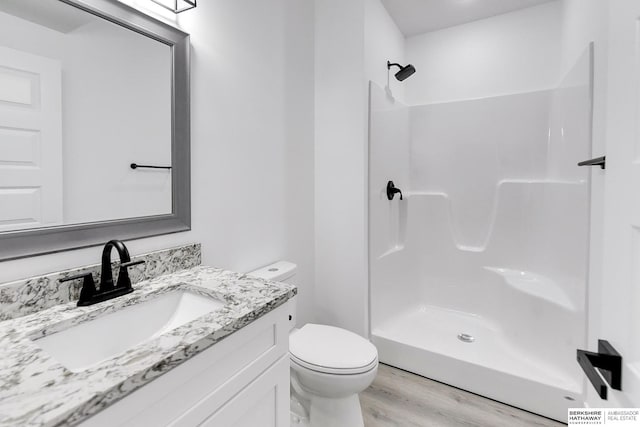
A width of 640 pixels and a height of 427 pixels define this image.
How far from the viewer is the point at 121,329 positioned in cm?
92

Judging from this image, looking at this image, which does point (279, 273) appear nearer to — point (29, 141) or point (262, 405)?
point (262, 405)

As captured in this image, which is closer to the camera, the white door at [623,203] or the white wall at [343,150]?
the white door at [623,203]

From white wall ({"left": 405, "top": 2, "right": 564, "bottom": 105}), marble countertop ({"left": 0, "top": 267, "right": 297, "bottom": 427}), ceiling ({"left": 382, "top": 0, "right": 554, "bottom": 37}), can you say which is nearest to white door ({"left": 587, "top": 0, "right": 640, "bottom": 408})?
marble countertop ({"left": 0, "top": 267, "right": 297, "bottom": 427})

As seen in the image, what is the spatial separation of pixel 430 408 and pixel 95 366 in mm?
1692

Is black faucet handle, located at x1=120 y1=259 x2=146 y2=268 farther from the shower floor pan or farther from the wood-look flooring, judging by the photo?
the shower floor pan

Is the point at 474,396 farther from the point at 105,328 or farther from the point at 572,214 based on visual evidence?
the point at 105,328

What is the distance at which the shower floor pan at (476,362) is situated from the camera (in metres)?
1.59

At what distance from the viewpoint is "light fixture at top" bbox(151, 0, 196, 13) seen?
115cm

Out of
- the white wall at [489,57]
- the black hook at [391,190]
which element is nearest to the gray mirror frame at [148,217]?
the black hook at [391,190]

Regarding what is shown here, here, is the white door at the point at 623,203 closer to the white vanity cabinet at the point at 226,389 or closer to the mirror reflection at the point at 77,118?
the white vanity cabinet at the point at 226,389

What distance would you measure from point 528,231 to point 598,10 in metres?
1.43

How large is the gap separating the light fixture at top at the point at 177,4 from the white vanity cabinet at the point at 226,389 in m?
1.19

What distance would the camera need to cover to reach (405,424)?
1.56 m

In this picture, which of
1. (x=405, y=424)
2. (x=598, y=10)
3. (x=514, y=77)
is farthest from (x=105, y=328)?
(x=514, y=77)
